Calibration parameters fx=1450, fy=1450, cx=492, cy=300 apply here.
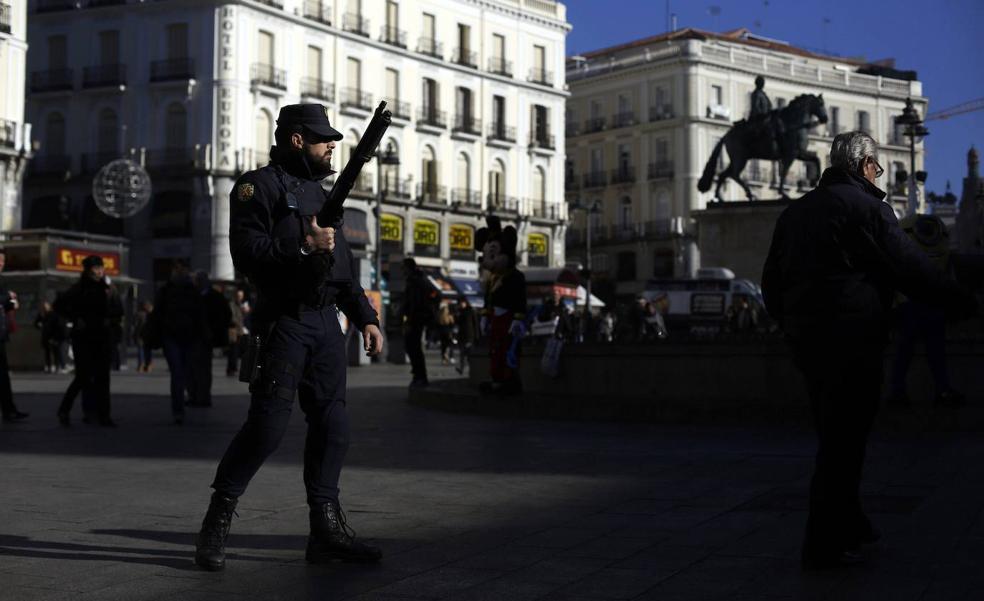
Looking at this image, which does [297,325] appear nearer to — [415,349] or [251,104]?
[415,349]

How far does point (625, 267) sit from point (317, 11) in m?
28.3

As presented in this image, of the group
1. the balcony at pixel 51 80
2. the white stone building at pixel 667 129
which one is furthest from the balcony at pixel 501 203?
the balcony at pixel 51 80

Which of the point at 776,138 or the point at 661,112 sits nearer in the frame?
the point at 776,138

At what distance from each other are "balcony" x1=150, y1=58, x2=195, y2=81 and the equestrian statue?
27467 mm

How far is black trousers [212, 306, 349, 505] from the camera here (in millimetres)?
5824

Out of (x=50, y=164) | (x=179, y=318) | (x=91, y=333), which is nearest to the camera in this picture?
(x=91, y=333)

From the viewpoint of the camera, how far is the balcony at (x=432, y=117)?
64.7 metres

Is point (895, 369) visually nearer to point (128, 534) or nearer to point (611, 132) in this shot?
point (128, 534)

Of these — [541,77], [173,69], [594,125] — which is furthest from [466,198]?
[594,125]

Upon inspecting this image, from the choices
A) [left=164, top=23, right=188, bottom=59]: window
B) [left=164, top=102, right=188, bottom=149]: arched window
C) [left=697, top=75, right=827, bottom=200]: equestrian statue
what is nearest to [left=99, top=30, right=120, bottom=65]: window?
[left=164, top=23, right=188, bottom=59]: window

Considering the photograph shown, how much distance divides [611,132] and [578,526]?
3065 inches

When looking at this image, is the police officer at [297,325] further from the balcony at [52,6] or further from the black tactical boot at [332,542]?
the balcony at [52,6]

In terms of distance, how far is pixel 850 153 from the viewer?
6.04 meters

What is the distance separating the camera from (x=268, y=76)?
2267 inches
